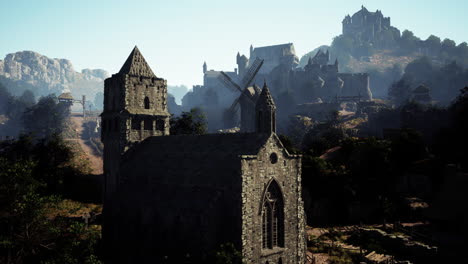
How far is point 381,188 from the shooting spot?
182 feet

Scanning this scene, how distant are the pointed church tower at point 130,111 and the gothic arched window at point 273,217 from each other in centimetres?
1838

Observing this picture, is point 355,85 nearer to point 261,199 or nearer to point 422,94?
point 422,94

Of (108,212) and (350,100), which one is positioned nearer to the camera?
(108,212)

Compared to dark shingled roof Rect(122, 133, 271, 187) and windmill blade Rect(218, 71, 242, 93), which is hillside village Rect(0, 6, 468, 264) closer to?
dark shingled roof Rect(122, 133, 271, 187)

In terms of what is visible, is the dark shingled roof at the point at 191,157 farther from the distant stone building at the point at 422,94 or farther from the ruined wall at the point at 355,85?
the ruined wall at the point at 355,85

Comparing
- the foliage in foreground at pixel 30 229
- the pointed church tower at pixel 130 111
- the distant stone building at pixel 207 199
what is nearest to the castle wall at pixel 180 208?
the distant stone building at pixel 207 199

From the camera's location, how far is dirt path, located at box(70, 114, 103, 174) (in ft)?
287

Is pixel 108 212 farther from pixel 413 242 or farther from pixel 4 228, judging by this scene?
pixel 413 242

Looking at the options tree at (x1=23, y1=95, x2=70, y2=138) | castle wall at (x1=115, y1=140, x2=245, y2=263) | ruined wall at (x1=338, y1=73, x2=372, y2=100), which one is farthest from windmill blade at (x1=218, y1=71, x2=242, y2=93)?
ruined wall at (x1=338, y1=73, x2=372, y2=100)

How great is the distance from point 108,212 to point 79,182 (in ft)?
66.5

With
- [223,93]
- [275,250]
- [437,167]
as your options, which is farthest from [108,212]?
[223,93]

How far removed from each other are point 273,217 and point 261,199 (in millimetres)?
2506

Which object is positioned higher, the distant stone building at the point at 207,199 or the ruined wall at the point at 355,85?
the ruined wall at the point at 355,85

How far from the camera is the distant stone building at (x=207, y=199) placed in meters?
29.1
